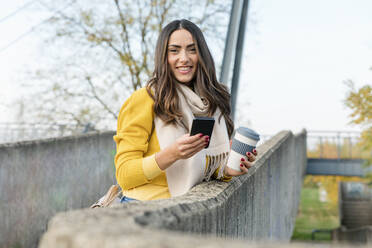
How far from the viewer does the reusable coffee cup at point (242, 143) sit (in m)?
2.47

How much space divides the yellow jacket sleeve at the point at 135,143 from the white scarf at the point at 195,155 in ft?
0.26

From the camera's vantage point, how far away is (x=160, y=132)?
2.53m

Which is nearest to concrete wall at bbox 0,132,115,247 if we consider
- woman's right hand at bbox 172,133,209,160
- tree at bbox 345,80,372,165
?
woman's right hand at bbox 172,133,209,160

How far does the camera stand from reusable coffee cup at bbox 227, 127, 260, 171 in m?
2.47

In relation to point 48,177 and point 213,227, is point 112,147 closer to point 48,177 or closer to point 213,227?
point 48,177

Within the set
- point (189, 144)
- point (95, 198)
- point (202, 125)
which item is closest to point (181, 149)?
point (189, 144)

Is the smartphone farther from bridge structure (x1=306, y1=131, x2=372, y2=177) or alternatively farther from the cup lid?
bridge structure (x1=306, y1=131, x2=372, y2=177)

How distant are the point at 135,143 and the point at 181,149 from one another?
0.30m

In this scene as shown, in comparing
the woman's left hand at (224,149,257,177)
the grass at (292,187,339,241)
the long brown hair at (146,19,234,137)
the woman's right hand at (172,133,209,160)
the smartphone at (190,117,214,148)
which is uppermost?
the long brown hair at (146,19,234,137)

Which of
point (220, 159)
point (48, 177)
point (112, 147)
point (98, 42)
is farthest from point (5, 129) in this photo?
point (98, 42)

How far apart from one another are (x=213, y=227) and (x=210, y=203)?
97mm

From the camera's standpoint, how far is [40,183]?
225 inches

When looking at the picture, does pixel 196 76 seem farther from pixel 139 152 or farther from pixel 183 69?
pixel 139 152

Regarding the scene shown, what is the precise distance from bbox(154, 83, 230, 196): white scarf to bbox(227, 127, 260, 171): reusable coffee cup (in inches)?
6.1
